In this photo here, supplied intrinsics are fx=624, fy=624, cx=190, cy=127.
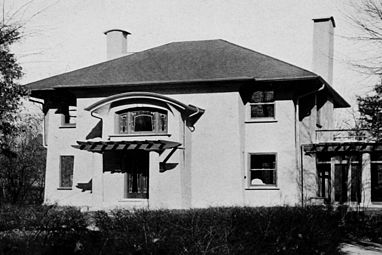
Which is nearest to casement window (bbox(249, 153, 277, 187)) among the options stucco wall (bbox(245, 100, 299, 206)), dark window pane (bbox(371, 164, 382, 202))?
stucco wall (bbox(245, 100, 299, 206))

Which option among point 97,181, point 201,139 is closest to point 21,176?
point 97,181

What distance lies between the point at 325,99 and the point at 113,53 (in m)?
11.4

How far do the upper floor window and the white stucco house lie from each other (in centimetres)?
4

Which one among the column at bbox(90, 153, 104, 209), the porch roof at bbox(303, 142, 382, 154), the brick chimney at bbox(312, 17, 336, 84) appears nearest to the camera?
the column at bbox(90, 153, 104, 209)

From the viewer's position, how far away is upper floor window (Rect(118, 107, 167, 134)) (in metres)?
26.8

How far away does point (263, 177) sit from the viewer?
27.4 metres

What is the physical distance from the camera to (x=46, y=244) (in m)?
9.12

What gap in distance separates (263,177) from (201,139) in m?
3.20

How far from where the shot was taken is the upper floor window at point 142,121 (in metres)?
26.8

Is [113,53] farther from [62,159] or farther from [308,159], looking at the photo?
[308,159]

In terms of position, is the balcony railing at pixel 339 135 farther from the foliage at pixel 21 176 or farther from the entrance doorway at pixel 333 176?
the foliage at pixel 21 176

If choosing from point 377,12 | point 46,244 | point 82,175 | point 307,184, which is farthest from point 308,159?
point 46,244

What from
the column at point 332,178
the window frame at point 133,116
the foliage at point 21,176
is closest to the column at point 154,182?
the window frame at point 133,116

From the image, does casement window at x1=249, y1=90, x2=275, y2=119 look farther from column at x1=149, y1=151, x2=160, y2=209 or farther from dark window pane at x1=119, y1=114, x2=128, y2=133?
dark window pane at x1=119, y1=114, x2=128, y2=133
